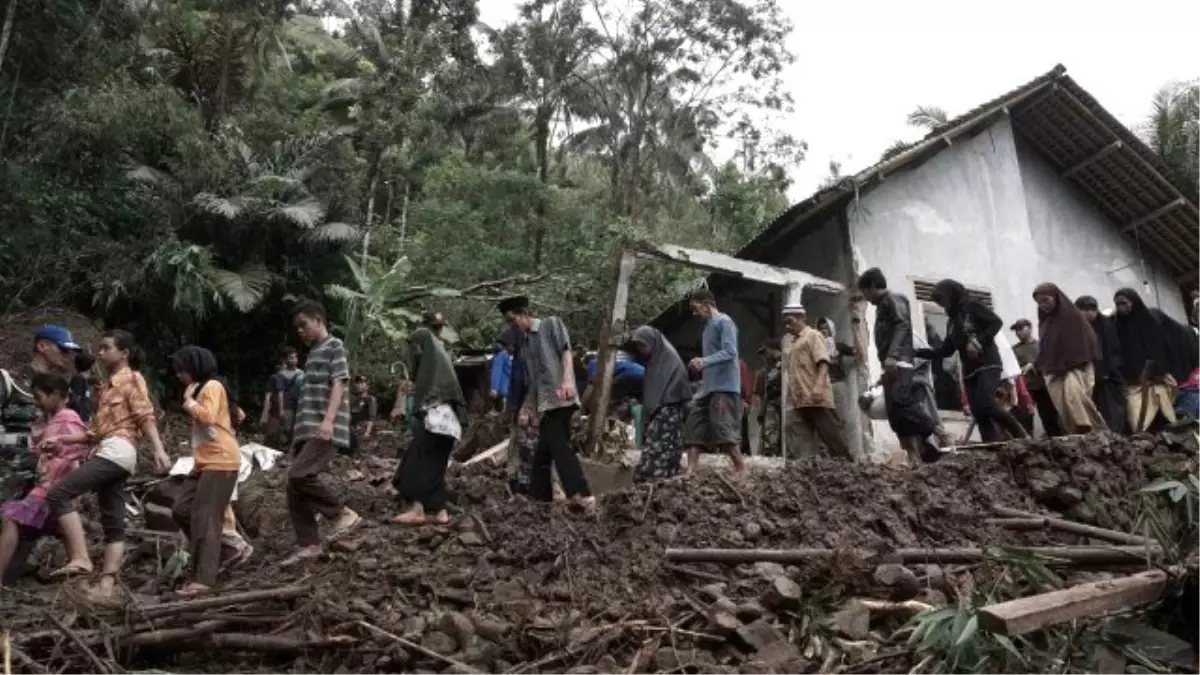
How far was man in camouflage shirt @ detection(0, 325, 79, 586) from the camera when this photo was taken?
18.7 ft

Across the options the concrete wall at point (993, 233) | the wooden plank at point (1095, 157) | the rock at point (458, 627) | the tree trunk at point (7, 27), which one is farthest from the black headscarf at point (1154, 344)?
the tree trunk at point (7, 27)

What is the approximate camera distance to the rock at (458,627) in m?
4.54

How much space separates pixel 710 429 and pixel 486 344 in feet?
41.8

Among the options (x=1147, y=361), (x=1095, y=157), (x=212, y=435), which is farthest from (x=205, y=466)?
(x=1095, y=157)

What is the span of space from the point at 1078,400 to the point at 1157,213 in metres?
7.98

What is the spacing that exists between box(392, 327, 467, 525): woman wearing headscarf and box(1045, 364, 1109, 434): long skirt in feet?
16.1

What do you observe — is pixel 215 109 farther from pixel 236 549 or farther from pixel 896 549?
pixel 896 549

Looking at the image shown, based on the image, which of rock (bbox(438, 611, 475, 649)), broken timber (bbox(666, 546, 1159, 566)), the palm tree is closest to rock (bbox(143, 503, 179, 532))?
rock (bbox(438, 611, 475, 649))

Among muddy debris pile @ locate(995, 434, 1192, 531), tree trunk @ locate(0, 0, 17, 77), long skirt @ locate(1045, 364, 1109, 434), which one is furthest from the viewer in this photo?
tree trunk @ locate(0, 0, 17, 77)

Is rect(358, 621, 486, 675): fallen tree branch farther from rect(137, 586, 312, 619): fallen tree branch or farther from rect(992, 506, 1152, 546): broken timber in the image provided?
rect(992, 506, 1152, 546): broken timber

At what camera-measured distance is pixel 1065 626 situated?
3.75 metres

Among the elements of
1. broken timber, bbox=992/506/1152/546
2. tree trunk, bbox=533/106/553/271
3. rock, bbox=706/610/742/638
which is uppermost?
tree trunk, bbox=533/106/553/271

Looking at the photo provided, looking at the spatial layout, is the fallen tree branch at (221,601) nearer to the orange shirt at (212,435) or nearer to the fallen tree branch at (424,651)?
the fallen tree branch at (424,651)

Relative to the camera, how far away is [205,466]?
17.9 ft
